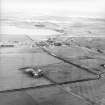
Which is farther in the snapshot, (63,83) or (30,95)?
(63,83)

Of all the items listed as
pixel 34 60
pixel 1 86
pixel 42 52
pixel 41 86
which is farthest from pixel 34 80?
pixel 42 52

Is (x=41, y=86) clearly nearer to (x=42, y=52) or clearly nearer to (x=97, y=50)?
(x=42, y=52)

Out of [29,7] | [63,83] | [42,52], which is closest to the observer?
Result: [63,83]

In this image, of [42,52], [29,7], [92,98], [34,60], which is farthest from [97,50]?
[29,7]

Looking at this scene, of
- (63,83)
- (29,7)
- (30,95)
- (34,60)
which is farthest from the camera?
(29,7)

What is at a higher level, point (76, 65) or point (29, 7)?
point (29, 7)

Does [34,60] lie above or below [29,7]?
below

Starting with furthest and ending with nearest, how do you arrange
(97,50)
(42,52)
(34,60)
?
(97,50) < (42,52) < (34,60)

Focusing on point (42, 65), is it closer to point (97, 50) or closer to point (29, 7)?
point (97, 50)

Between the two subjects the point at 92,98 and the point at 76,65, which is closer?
the point at 92,98
